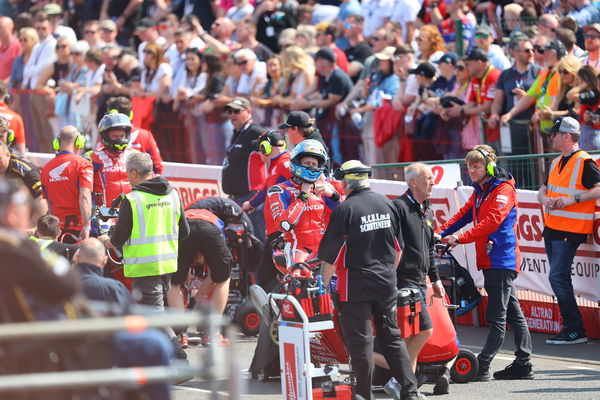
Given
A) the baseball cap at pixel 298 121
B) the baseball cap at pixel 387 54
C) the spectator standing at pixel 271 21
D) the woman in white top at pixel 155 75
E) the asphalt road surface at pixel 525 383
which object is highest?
the spectator standing at pixel 271 21

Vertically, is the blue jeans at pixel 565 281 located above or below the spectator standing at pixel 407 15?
below

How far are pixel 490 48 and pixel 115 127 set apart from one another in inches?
238

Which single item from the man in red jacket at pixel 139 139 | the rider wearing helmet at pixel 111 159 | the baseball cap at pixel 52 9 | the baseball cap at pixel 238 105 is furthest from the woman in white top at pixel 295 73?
the baseball cap at pixel 52 9

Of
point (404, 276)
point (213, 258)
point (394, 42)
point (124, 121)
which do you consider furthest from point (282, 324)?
point (394, 42)

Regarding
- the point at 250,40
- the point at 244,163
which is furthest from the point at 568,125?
the point at 250,40

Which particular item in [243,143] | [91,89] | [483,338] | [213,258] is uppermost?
[91,89]

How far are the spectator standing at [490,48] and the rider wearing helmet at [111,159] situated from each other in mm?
5547

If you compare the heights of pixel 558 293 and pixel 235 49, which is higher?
pixel 235 49

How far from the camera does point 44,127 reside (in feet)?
68.5

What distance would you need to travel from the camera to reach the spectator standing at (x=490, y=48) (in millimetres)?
15812

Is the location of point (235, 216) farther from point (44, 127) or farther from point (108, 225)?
point (44, 127)

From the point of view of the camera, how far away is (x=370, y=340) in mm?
8773

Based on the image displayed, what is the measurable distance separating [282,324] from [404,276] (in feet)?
3.84

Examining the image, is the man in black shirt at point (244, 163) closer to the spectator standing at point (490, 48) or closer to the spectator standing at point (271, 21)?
the spectator standing at point (490, 48)
